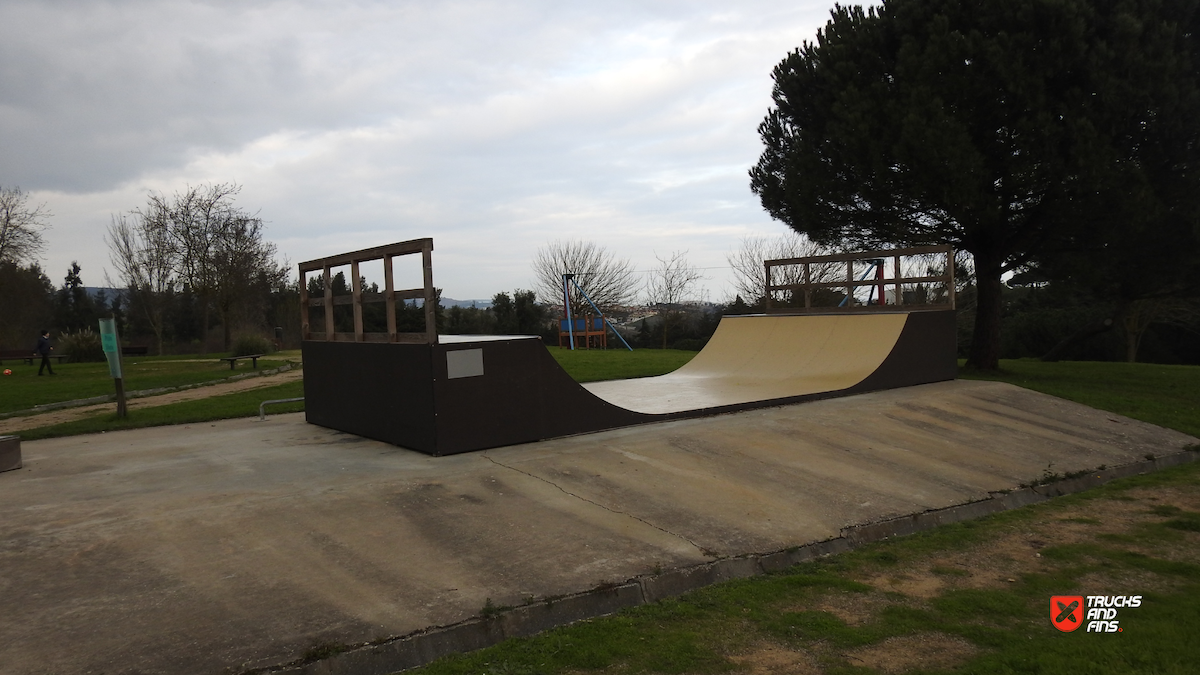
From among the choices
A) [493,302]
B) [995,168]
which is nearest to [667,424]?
[995,168]

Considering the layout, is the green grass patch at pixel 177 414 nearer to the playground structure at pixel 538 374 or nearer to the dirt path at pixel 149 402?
the dirt path at pixel 149 402

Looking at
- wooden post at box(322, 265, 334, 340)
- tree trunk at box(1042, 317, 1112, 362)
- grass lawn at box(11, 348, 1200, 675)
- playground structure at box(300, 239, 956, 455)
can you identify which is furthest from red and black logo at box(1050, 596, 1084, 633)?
tree trunk at box(1042, 317, 1112, 362)

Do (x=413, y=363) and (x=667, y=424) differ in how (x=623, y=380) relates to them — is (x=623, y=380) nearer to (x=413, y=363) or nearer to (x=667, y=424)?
(x=667, y=424)

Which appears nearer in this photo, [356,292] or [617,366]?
[356,292]

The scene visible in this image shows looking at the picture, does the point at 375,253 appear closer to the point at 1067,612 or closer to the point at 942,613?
the point at 942,613

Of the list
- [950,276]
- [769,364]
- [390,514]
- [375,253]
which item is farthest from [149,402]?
[950,276]

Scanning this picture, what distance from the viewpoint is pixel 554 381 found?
645 centimetres

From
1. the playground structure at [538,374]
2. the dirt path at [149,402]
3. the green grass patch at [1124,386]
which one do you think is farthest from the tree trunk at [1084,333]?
the dirt path at [149,402]

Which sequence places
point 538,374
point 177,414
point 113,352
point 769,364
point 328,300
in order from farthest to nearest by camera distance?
point 769,364 < point 177,414 < point 113,352 < point 328,300 < point 538,374

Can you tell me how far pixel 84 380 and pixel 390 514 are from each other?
44.7 feet

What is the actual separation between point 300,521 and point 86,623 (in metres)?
1.22

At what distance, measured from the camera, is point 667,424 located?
6.89m

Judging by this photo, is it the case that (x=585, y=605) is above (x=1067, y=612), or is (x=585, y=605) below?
above

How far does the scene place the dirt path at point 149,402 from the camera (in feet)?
29.1
